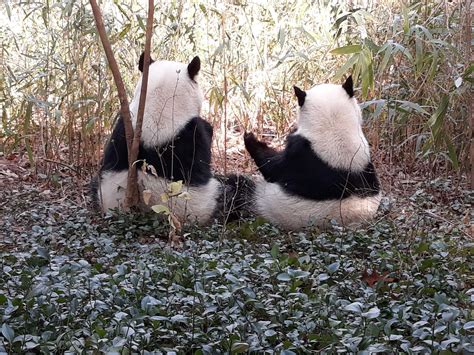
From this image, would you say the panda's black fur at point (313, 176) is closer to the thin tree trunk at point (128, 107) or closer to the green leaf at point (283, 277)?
the thin tree trunk at point (128, 107)

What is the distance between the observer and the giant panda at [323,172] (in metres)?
5.51

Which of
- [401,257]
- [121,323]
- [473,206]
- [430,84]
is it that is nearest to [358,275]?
[401,257]

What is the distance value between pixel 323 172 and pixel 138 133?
127cm

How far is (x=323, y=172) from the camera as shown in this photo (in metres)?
5.55

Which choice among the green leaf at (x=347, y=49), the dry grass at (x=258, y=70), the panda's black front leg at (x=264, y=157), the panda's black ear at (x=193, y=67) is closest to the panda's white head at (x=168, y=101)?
the panda's black ear at (x=193, y=67)

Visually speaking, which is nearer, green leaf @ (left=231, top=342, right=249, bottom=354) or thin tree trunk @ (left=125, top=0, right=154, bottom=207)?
green leaf @ (left=231, top=342, right=249, bottom=354)

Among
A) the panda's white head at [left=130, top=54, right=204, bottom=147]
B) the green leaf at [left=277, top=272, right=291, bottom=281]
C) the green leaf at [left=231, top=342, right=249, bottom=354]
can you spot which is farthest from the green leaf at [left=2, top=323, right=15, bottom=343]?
the panda's white head at [left=130, top=54, right=204, bottom=147]

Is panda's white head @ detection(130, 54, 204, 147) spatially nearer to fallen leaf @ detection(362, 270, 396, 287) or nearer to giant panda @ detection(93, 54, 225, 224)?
giant panda @ detection(93, 54, 225, 224)

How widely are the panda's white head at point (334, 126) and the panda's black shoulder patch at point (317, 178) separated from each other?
47 mm

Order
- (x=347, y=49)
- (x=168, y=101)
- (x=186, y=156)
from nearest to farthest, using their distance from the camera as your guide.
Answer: (x=186, y=156) → (x=168, y=101) → (x=347, y=49)

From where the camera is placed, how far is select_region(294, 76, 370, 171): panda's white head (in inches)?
219

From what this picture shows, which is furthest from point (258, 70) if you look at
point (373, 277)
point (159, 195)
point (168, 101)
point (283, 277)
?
point (283, 277)

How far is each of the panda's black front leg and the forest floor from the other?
685 mm

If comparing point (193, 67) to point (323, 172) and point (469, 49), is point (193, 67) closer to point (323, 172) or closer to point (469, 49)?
point (323, 172)
